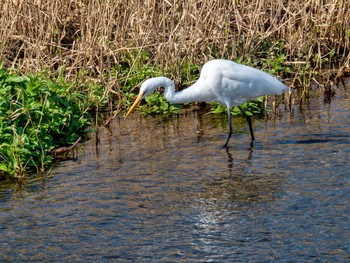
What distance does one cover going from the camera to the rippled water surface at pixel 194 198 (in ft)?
16.8

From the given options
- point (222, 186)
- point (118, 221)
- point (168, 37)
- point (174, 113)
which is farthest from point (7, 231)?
point (168, 37)

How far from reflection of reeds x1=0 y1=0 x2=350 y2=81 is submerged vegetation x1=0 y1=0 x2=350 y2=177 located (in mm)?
13

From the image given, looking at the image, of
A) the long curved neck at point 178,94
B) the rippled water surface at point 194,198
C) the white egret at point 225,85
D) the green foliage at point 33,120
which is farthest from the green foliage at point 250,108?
the green foliage at point 33,120

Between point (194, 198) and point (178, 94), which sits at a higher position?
point (178, 94)

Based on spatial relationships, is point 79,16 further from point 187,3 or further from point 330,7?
point 330,7

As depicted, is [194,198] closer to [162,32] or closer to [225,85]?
[225,85]

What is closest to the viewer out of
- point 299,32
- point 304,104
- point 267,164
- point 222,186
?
point 222,186

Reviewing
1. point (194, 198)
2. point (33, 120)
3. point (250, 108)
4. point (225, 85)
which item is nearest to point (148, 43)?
point (250, 108)

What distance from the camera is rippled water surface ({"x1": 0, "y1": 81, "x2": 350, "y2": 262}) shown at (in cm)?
512

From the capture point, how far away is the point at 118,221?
567cm

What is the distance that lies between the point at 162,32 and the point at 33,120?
240 cm

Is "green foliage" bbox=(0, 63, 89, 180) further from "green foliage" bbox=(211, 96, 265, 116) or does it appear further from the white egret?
"green foliage" bbox=(211, 96, 265, 116)

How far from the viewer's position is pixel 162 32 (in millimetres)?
9242

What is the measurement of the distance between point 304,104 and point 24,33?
11.0 feet
